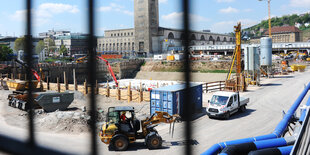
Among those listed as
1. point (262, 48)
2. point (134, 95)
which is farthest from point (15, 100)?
point (262, 48)

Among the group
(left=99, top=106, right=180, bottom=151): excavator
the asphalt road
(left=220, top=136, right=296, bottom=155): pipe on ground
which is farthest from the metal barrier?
(left=99, top=106, right=180, bottom=151): excavator

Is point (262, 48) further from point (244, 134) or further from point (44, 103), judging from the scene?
point (44, 103)

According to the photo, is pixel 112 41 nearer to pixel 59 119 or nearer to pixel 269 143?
pixel 269 143

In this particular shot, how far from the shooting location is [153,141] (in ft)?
29.1

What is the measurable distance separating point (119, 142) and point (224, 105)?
5.85 m

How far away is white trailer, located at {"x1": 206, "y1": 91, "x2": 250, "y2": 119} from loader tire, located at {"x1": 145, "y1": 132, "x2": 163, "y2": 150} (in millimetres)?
4391

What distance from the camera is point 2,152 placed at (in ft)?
5.57

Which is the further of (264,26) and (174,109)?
(264,26)

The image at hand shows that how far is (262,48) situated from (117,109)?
21.7 m

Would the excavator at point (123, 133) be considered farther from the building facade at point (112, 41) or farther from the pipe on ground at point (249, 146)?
the building facade at point (112, 41)

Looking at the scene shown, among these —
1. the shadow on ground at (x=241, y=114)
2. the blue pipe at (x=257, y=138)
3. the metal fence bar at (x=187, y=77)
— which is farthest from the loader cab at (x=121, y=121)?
the metal fence bar at (x=187, y=77)

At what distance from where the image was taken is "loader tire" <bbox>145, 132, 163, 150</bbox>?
8836mm

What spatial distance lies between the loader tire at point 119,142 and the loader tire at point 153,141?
700 mm

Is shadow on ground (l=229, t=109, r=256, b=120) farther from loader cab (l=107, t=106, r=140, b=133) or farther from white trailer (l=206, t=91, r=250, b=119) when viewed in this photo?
loader cab (l=107, t=106, r=140, b=133)
